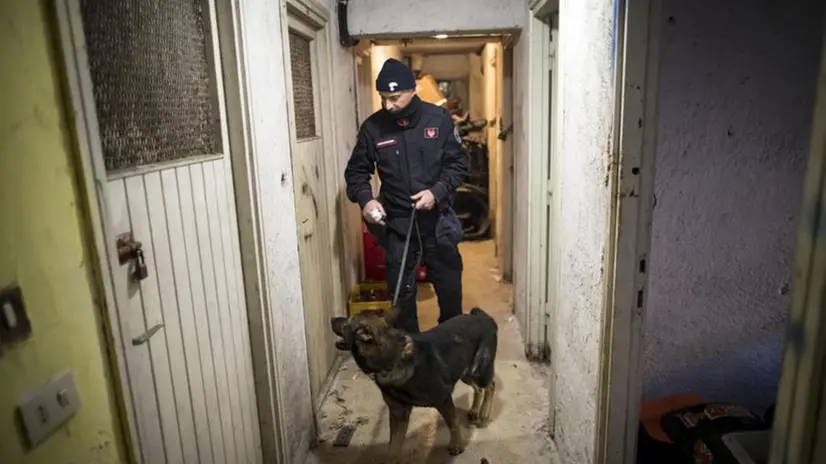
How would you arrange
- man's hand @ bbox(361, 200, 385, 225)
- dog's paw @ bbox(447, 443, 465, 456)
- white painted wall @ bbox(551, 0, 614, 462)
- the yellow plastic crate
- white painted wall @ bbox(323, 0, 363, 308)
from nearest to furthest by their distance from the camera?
white painted wall @ bbox(551, 0, 614, 462), dog's paw @ bbox(447, 443, 465, 456), man's hand @ bbox(361, 200, 385, 225), white painted wall @ bbox(323, 0, 363, 308), the yellow plastic crate

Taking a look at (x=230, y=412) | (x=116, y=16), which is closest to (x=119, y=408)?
(x=230, y=412)

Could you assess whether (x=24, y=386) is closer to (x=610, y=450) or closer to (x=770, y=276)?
(x=610, y=450)

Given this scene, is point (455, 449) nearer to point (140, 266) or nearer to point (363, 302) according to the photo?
point (363, 302)

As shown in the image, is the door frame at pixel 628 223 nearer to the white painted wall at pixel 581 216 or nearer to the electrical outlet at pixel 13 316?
the white painted wall at pixel 581 216

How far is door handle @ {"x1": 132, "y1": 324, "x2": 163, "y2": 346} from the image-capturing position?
3.93 ft

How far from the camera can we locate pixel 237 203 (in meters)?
1.72

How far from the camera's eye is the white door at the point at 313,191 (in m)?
2.41

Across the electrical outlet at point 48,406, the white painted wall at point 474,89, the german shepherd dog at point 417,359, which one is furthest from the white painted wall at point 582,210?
the white painted wall at point 474,89

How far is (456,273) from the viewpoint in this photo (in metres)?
2.93

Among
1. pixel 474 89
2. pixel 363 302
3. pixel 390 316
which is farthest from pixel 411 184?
pixel 474 89

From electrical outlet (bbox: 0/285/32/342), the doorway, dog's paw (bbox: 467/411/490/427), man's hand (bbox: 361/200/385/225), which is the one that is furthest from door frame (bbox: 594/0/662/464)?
man's hand (bbox: 361/200/385/225)

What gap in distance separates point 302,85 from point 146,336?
1669 mm

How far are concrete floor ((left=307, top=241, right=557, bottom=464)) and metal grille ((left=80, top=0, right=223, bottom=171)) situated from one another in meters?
1.52

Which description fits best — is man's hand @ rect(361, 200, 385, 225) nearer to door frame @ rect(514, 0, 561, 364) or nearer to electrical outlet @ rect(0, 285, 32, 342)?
door frame @ rect(514, 0, 561, 364)
